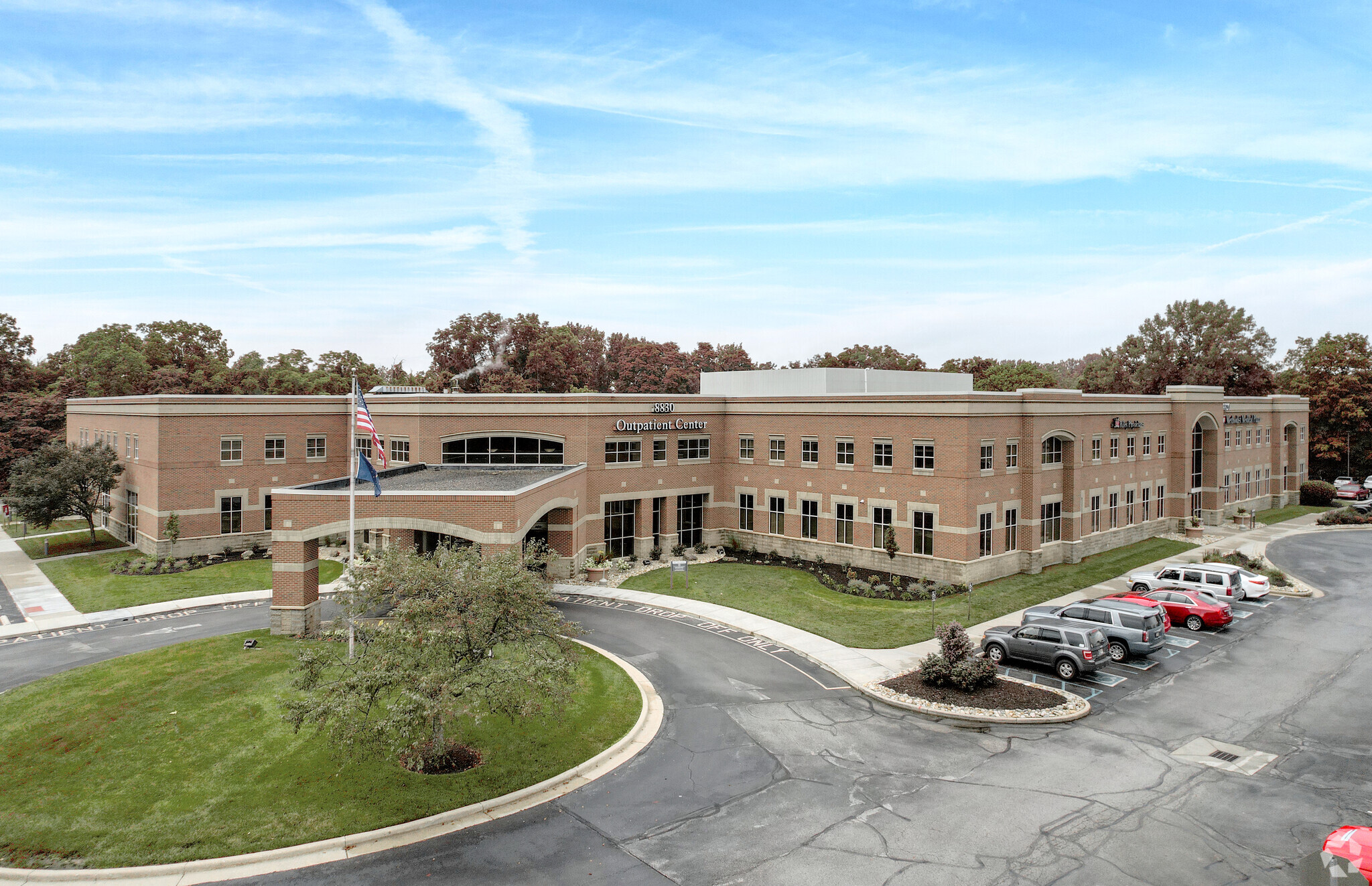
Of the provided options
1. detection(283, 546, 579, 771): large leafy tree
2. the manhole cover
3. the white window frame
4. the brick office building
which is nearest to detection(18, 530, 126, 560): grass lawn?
the brick office building

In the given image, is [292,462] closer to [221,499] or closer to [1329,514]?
[221,499]

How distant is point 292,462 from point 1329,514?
256ft

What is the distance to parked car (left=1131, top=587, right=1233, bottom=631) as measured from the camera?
1241 inches

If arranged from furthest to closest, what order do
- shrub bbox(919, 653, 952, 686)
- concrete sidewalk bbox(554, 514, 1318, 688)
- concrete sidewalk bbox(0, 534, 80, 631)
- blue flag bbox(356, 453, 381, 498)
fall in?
1. concrete sidewalk bbox(0, 534, 80, 631)
2. concrete sidewalk bbox(554, 514, 1318, 688)
3. blue flag bbox(356, 453, 381, 498)
4. shrub bbox(919, 653, 952, 686)

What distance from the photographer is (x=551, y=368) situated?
8612cm

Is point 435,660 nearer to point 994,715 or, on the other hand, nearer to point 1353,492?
point 994,715

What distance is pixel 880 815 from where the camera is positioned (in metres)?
16.2

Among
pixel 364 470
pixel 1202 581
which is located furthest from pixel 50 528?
pixel 1202 581

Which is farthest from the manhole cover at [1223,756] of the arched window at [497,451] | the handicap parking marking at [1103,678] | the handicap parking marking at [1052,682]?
the arched window at [497,451]

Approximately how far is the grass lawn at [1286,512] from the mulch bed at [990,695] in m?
51.0

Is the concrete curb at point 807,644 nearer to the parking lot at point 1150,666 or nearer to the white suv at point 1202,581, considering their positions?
the parking lot at point 1150,666

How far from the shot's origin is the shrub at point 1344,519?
5956cm

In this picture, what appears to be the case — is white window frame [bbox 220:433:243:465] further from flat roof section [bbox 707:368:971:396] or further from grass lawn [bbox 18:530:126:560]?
flat roof section [bbox 707:368:971:396]

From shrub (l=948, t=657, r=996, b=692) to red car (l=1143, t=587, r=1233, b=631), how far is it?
1289cm
